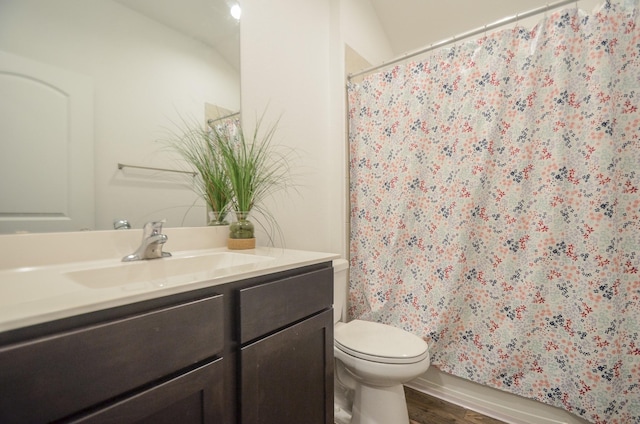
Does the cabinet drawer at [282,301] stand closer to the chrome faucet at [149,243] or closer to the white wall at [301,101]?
the chrome faucet at [149,243]

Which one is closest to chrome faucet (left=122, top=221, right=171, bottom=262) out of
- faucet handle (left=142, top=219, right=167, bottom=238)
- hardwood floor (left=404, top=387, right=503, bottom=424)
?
faucet handle (left=142, top=219, right=167, bottom=238)

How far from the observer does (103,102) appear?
914mm

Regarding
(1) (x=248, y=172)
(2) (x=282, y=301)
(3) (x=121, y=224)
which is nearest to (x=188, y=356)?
(2) (x=282, y=301)

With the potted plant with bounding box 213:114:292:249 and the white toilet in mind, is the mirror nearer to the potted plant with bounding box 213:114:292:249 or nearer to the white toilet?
the potted plant with bounding box 213:114:292:249

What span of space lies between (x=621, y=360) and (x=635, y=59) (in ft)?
3.84

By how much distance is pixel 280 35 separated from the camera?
1.46 meters

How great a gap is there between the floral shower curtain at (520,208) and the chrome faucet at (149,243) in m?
1.19

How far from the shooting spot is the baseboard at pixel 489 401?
4.12 ft

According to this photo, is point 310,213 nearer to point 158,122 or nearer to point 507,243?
point 158,122

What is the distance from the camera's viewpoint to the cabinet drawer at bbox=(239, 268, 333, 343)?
0.68 metres

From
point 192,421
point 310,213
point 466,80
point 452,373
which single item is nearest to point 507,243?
point 452,373

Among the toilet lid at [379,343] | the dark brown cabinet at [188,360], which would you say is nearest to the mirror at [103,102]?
the dark brown cabinet at [188,360]

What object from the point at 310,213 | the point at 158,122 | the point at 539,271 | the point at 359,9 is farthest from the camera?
the point at 359,9

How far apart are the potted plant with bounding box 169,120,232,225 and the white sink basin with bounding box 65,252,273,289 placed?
258mm
